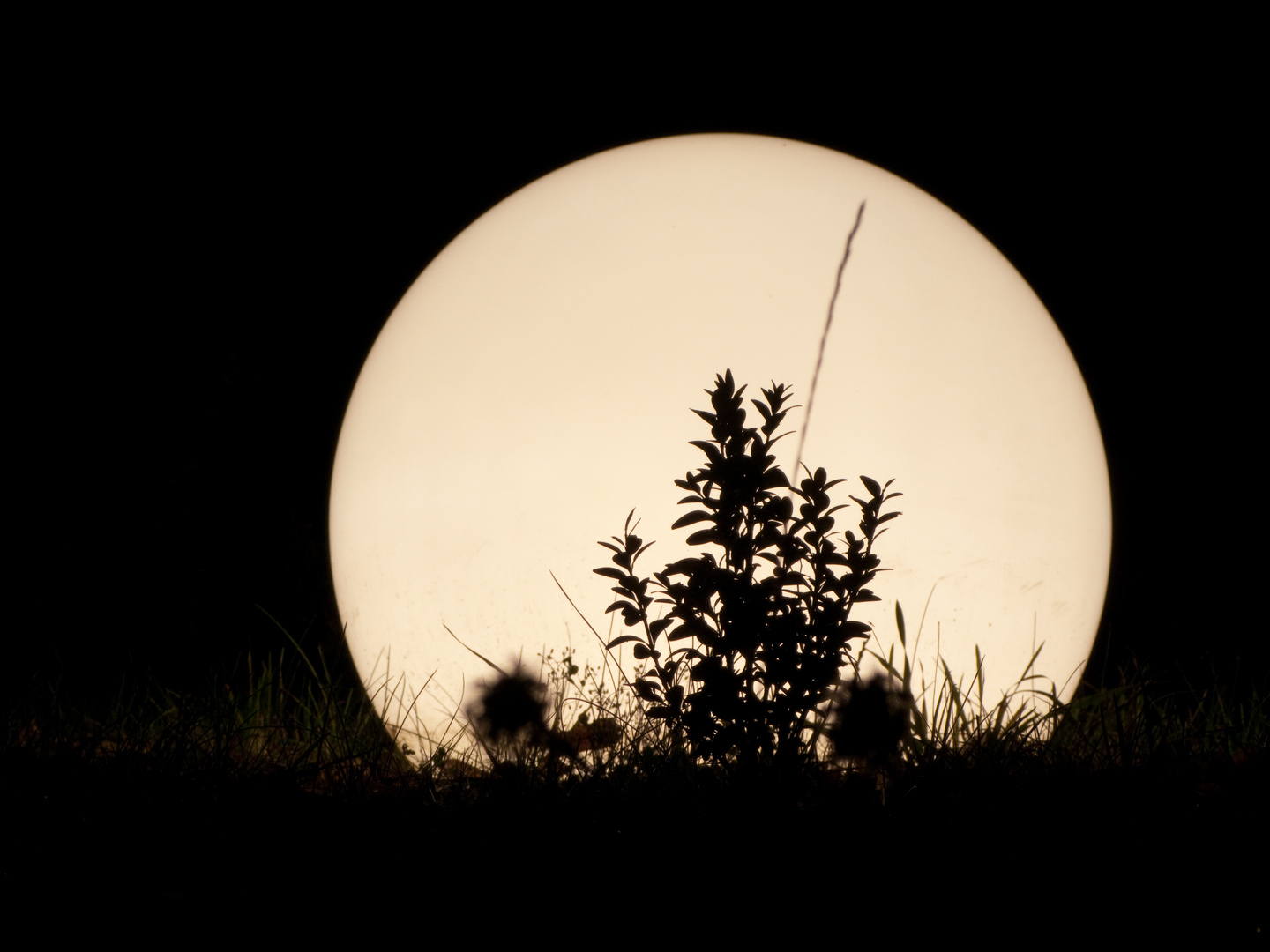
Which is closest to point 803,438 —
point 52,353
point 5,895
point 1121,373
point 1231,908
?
point 1231,908

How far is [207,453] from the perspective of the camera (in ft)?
14.5

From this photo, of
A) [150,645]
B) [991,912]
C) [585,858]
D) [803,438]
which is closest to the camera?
[991,912]

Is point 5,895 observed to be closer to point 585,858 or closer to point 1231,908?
point 585,858

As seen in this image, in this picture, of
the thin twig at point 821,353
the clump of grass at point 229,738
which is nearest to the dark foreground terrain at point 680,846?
the clump of grass at point 229,738

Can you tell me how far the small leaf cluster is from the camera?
2.12 m

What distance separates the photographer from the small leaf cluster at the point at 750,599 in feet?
6.95

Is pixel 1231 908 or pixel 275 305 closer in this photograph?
pixel 1231 908

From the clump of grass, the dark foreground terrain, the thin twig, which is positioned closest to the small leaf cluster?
the dark foreground terrain

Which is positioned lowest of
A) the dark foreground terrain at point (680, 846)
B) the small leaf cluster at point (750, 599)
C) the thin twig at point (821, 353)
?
the dark foreground terrain at point (680, 846)

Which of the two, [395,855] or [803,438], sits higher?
[803,438]

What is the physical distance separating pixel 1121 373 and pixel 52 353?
16.5 feet

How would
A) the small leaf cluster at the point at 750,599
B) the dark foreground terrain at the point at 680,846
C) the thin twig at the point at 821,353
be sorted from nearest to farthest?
the dark foreground terrain at the point at 680,846, the small leaf cluster at the point at 750,599, the thin twig at the point at 821,353

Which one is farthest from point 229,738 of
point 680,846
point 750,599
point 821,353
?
point 821,353

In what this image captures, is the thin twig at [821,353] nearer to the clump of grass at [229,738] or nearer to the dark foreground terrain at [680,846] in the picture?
the dark foreground terrain at [680,846]
